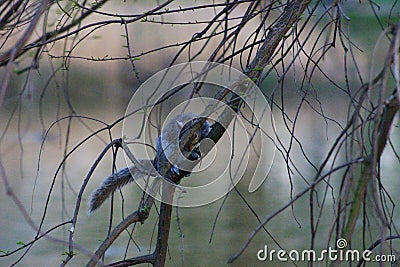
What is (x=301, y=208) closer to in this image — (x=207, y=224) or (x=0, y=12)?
(x=207, y=224)

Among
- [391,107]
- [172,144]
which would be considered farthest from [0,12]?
[391,107]

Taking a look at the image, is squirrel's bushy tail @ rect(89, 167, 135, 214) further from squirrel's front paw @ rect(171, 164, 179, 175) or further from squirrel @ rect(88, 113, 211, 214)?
squirrel's front paw @ rect(171, 164, 179, 175)

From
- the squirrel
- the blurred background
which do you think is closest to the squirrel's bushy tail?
the squirrel

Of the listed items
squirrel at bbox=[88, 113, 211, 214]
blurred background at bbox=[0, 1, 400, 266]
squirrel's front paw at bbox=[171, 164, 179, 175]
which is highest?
blurred background at bbox=[0, 1, 400, 266]

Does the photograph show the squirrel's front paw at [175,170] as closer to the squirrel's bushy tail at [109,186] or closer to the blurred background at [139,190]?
the squirrel's bushy tail at [109,186]

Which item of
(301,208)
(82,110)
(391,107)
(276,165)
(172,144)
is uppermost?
(82,110)

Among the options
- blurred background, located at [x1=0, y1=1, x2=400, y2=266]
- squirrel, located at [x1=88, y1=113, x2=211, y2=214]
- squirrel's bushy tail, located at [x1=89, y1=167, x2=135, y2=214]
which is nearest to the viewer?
squirrel, located at [x1=88, y1=113, x2=211, y2=214]

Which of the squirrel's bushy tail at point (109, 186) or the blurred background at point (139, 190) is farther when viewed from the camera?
the blurred background at point (139, 190)

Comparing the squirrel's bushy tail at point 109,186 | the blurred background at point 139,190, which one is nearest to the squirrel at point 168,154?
the squirrel's bushy tail at point 109,186

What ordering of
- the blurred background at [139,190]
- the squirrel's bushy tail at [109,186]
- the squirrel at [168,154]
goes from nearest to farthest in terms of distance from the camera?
1. the squirrel at [168,154]
2. the squirrel's bushy tail at [109,186]
3. the blurred background at [139,190]
